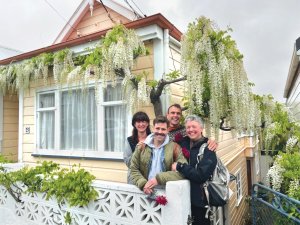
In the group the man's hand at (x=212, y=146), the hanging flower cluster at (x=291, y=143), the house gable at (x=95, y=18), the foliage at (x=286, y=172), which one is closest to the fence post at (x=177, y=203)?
the man's hand at (x=212, y=146)

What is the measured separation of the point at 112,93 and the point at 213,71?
7.08ft

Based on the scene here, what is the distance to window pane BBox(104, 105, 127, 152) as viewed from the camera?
15.2ft

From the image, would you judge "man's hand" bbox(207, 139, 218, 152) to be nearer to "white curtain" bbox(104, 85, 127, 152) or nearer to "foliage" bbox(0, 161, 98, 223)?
"foliage" bbox(0, 161, 98, 223)

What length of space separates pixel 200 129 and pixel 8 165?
3944mm

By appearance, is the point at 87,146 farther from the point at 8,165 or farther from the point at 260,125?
the point at 260,125

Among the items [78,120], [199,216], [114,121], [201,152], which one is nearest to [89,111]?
[78,120]

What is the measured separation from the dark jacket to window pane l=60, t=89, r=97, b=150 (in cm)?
270

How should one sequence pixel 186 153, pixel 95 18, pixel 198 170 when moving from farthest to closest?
pixel 95 18 → pixel 186 153 → pixel 198 170

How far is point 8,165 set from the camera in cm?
480

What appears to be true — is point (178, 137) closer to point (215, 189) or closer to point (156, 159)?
point (156, 159)

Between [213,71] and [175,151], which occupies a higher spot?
[213,71]

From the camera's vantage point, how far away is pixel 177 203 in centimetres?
254

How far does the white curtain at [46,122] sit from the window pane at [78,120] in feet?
1.20

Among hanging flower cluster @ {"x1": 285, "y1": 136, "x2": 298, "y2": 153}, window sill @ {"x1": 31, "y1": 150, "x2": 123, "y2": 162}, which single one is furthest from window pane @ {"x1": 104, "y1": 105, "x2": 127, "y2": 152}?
hanging flower cluster @ {"x1": 285, "y1": 136, "x2": 298, "y2": 153}
